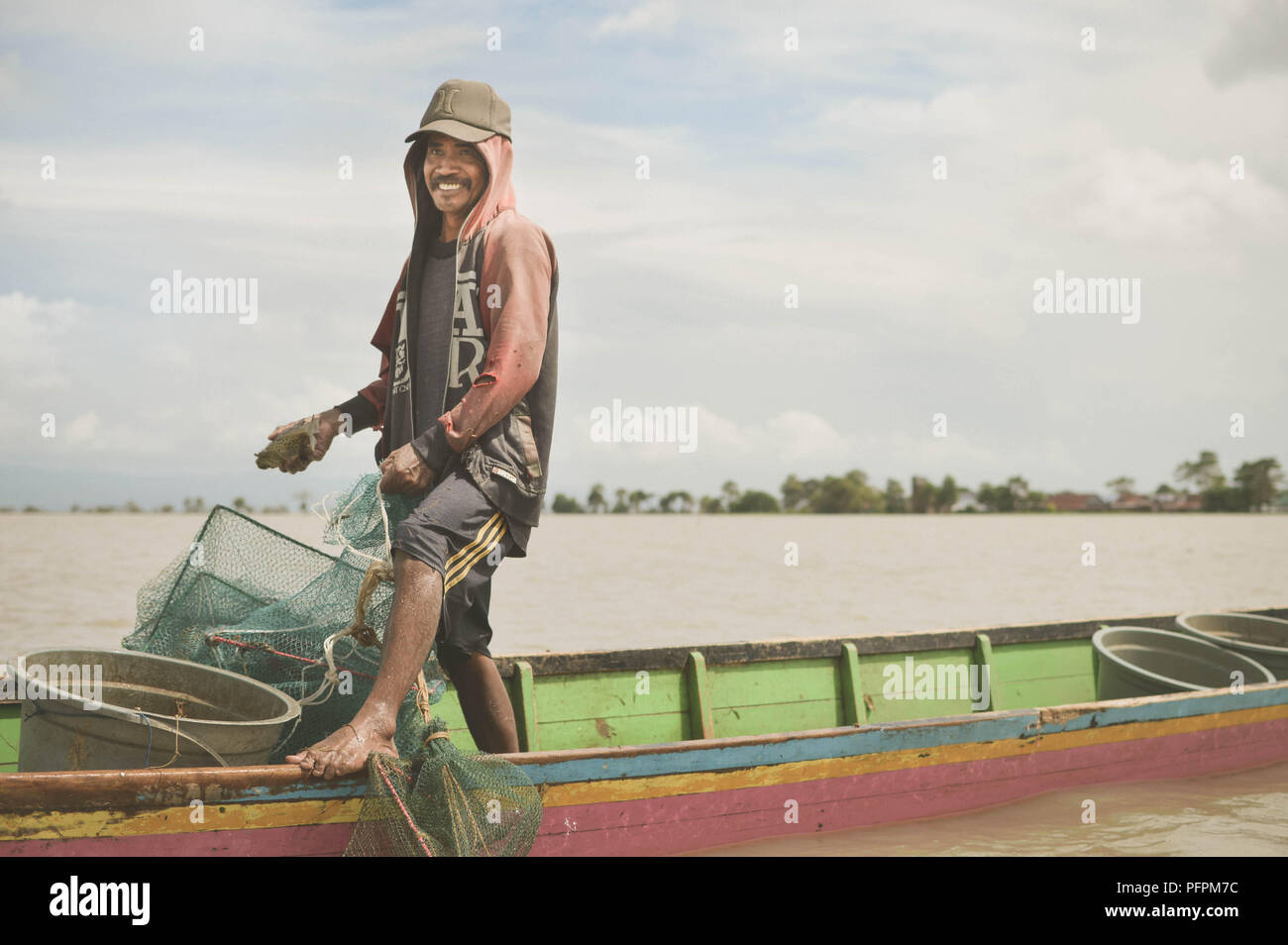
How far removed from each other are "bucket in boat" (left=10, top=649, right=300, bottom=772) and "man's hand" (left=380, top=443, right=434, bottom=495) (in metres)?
0.90

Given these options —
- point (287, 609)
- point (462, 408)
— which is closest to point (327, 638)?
point (287, 609)

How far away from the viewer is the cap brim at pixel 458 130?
4258 mm

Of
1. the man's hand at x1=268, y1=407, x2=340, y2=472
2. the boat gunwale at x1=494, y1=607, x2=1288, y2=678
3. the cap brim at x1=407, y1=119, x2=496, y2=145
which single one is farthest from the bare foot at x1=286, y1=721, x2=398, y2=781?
the cap brim at x1=407, y1=119, x2=496, y2=145

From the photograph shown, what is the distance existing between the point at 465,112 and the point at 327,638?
210cm

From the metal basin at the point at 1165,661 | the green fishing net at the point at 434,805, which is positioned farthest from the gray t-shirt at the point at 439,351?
the metal basin at the point at 1165,661

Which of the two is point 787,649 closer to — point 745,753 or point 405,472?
point 745,753

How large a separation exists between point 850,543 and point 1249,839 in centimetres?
3405

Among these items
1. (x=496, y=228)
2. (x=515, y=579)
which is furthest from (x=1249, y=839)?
(x=515, y=579)

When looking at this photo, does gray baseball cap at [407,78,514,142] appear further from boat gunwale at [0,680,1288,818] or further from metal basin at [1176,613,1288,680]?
metal basin at [1176,613,1288,680]

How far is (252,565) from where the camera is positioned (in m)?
4.80

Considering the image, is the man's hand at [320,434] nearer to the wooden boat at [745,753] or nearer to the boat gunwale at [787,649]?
the wooden boat at [745,753]

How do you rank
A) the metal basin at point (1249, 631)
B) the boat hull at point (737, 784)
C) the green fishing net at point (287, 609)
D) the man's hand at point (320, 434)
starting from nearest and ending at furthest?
the boat hull at point (737, 784) < the green fishing net at point (287, 609) < the man's hand at point (320, 434) < the metal basin at point (1249, 631)

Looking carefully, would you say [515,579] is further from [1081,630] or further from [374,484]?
[374,484]

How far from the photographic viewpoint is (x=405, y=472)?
4164mm
